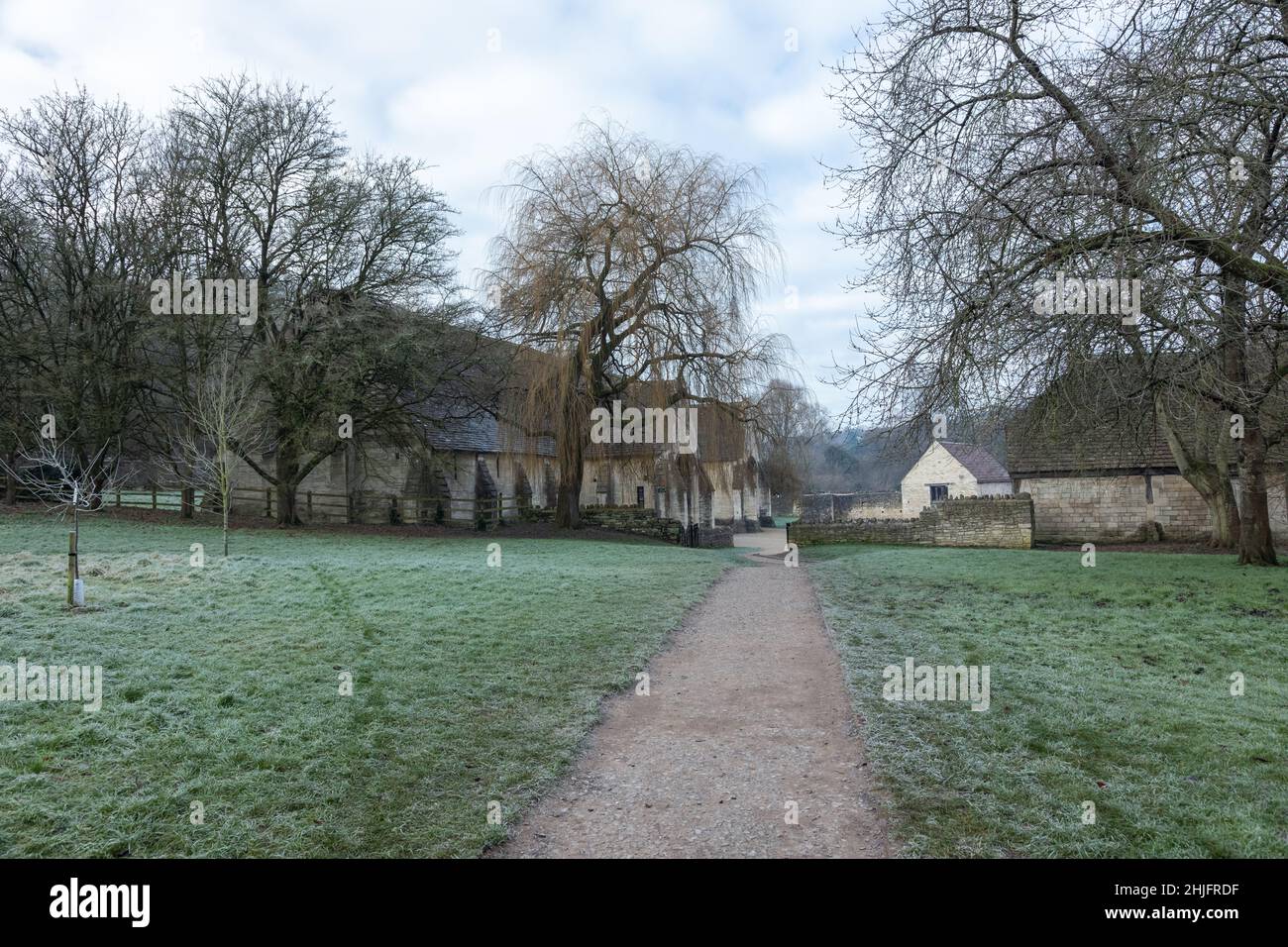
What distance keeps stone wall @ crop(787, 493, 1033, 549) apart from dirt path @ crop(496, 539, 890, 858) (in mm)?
17734

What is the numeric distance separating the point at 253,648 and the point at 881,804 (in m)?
6.47

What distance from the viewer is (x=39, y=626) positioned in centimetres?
827

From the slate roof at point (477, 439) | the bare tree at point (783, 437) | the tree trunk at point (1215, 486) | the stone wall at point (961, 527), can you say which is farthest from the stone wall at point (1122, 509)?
the slate roof at point (477, 439)

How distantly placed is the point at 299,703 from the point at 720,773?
3482 mm

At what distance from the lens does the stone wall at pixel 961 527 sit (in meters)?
24.2

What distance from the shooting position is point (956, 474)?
4266 centimetres

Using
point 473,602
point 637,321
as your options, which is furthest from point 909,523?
point 473,602

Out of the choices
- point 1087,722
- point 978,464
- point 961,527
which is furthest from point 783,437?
point 978,464

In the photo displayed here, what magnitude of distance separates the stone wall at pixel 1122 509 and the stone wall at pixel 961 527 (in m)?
3.14

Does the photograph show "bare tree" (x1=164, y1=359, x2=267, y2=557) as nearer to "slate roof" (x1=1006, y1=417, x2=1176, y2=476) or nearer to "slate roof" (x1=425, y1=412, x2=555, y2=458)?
"slate roof" (x1=425, y1=412, x2=555, y2=458)

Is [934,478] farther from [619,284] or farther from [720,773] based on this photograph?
[720,773]

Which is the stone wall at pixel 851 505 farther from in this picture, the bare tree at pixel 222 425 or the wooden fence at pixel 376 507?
the bare tree at pixel 222 425

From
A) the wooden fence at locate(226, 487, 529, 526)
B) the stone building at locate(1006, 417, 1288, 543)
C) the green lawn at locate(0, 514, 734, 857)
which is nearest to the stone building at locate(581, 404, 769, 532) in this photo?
the wooden fence at locate(226, 487, 529, 526)
